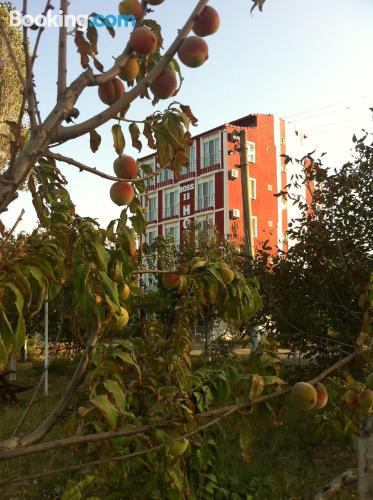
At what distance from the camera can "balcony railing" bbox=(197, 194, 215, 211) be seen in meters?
35.0

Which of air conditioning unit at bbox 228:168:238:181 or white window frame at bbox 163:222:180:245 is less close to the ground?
air conditioning unit at bbox 228:168:238:181

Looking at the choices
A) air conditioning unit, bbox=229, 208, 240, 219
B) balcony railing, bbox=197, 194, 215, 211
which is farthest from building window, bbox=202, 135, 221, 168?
air conditioning unit, bbox=229, 208, 240, 219

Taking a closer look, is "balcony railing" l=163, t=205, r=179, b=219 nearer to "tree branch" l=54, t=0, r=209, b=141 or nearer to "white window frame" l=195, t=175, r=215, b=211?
"white window frame" l=195, t=175, r=215, b=211

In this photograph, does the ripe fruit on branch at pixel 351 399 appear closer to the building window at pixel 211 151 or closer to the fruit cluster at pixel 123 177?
the fruit cluster at pixel 123 177

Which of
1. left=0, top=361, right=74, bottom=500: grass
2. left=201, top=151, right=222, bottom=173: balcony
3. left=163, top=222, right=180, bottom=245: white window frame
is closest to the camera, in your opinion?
left=0, top=361, right=74, bottom=500: grass

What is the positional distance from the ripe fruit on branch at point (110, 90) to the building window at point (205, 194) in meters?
33.6

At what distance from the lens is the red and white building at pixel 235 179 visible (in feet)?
112

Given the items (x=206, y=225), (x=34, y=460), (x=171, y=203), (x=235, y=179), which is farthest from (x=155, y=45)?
(x=171, y=203)

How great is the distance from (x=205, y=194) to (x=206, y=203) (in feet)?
2.10

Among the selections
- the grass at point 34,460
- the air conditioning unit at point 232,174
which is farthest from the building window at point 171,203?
the grass at point 34,460

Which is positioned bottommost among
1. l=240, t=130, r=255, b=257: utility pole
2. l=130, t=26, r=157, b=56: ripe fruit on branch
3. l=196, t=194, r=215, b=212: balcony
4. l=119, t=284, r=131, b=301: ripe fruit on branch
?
l=119, t=284, r=131, b=301: ripe fruit on branch

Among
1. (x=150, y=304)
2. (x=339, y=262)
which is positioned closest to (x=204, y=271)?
(x=339, y=262)

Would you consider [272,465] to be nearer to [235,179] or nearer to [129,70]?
[129,70]

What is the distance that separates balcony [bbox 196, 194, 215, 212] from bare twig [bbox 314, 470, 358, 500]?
32.9m
